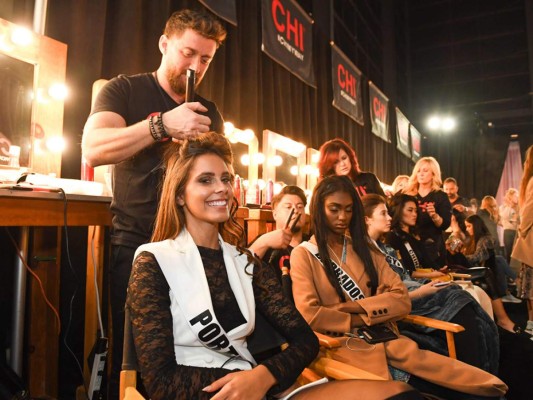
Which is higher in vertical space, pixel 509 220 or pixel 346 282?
pixel 509 220

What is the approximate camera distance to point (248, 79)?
3.73m

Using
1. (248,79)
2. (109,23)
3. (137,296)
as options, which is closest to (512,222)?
(248,79)

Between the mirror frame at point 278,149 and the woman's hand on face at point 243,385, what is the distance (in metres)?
2.91

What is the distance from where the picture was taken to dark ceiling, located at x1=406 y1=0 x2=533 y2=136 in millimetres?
9281

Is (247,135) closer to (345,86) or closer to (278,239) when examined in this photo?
(278,239)

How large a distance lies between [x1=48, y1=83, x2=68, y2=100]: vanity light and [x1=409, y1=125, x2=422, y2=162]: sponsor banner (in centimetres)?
835

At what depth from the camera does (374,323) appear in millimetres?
1669

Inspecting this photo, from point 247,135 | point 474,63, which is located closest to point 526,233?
point 247,135

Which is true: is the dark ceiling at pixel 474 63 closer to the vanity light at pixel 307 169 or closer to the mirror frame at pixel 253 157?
the vanity light at pixel 307 169

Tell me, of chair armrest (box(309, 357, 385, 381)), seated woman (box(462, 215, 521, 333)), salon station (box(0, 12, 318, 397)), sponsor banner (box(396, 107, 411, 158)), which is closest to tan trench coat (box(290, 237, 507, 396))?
chair armrest (box(309, 357, 385, 381))

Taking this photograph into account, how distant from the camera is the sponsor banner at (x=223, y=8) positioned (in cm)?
298

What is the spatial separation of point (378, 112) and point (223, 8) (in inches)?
182

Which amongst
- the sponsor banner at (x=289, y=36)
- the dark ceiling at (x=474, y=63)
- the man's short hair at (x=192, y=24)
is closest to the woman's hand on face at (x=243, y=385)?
the man's short hair at (x=192, y=24)

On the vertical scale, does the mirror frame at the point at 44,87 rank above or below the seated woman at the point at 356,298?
above
